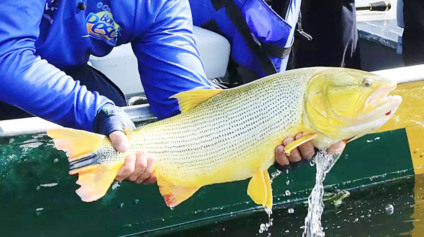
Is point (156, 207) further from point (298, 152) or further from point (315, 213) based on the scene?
point (298, 152)

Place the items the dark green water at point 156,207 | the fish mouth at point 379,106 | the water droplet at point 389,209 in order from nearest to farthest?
the fish mouth at point 379,106, the dark green water at point 156,207, the water droplet at point 389,209

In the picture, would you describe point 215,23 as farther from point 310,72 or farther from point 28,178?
point 310,72

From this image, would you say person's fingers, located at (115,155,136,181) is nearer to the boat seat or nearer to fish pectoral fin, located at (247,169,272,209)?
fish pectoral fin, located at (247,169,272,209)

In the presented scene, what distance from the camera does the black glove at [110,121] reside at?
2754 millimetres

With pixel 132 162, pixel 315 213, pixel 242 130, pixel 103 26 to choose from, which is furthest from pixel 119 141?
pixel 315 213

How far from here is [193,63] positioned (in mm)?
3318

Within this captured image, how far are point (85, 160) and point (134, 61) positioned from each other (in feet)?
5.94

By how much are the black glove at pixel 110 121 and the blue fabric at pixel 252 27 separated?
64.5 inches

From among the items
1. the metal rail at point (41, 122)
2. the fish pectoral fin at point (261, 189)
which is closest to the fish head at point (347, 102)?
the fish pectoral fin at point (261, 189)

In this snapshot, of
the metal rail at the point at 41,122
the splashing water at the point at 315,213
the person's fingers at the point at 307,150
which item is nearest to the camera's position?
the person's fingers at the point at 307,150

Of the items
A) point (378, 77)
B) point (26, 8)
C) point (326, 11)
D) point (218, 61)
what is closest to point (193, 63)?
point (26, 8)

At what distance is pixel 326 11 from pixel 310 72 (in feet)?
8.13

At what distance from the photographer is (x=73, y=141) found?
2582 millimetres

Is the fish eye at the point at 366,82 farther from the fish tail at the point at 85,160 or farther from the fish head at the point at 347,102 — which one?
the fish tail at the point at 85,160
